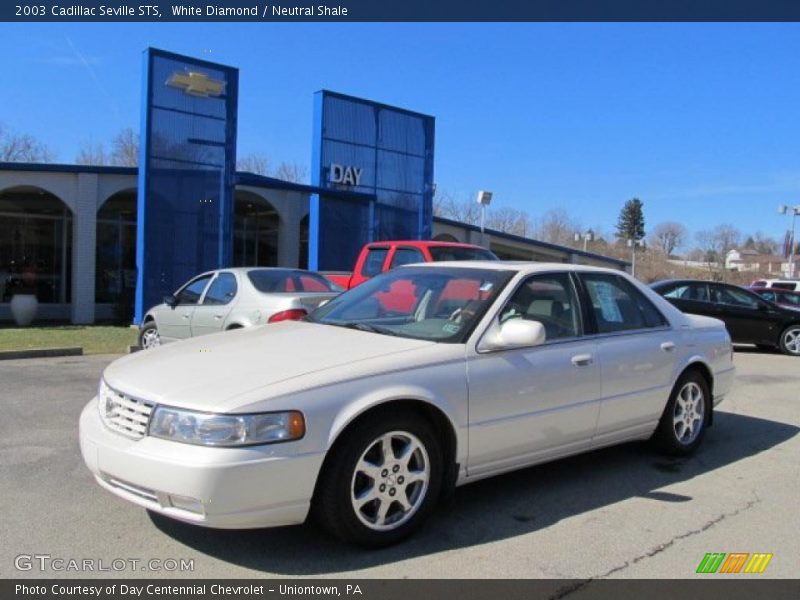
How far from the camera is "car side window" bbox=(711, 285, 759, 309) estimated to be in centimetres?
1474

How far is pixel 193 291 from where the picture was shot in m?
10.1

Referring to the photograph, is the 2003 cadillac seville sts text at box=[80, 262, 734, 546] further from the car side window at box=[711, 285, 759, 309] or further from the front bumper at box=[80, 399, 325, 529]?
the car side window at box=[711, 285, 759, 309]

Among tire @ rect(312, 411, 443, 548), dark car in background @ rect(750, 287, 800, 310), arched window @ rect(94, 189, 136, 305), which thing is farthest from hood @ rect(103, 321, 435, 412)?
dark car in background @ rect(750, 287, 800, 310)

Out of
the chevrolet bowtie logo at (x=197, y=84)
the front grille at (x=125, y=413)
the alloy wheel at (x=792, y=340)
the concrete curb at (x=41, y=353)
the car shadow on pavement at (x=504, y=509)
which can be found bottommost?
the concrete curb at (x=41, y=353)

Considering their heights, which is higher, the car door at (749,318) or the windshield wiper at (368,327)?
the windshield wiper at (368,327)

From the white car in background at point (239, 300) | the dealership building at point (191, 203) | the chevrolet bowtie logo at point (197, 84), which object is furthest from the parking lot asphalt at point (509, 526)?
the chevrolet bowtie logo at point (197, 84)

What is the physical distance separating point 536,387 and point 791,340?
41.2 feet

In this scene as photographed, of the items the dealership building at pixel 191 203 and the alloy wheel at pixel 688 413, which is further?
the dealership building at pixel 191 203

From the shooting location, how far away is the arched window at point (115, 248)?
19675 mm

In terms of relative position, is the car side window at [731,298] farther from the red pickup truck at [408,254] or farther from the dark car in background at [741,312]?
the red pickup truck at [408,254]

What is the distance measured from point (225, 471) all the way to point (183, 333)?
7.14m

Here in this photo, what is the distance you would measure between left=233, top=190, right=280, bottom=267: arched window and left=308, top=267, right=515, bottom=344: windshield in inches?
718

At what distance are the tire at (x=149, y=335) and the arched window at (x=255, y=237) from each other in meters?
11.9

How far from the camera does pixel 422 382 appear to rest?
12.5 feet
